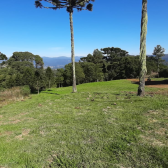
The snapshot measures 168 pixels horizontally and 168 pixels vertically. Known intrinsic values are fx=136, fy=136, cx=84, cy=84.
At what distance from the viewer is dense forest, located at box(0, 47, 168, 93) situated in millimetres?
23625

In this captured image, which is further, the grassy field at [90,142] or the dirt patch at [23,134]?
the dirt patch at [23,134]

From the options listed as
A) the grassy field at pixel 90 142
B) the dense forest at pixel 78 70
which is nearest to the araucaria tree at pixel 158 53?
the dense forest at pixel 78 70

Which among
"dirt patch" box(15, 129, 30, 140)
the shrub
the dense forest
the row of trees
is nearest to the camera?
"dirt patch" box(15, 129, 30, 140)

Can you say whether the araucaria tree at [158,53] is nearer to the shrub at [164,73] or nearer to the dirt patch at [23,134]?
the shrub at [164,73]

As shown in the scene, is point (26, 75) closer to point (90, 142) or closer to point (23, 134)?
point (23, 134)

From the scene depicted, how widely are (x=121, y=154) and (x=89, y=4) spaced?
14507mm

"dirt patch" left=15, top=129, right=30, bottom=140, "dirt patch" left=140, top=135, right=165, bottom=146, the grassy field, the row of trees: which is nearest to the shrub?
the row of trees

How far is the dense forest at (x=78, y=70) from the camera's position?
77.5 ft

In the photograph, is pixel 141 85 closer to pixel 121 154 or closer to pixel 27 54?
pixel 121 154

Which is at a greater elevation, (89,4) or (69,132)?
(89,4)

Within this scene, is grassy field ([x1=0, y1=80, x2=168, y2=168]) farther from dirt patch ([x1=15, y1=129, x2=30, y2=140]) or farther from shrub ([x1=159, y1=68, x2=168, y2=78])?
shrub ([x1=159, y1=68, x2=168, y2=78])

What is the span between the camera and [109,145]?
120 inches

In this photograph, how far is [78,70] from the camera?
35.9 metres

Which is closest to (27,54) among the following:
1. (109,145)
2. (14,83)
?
(14,83)
